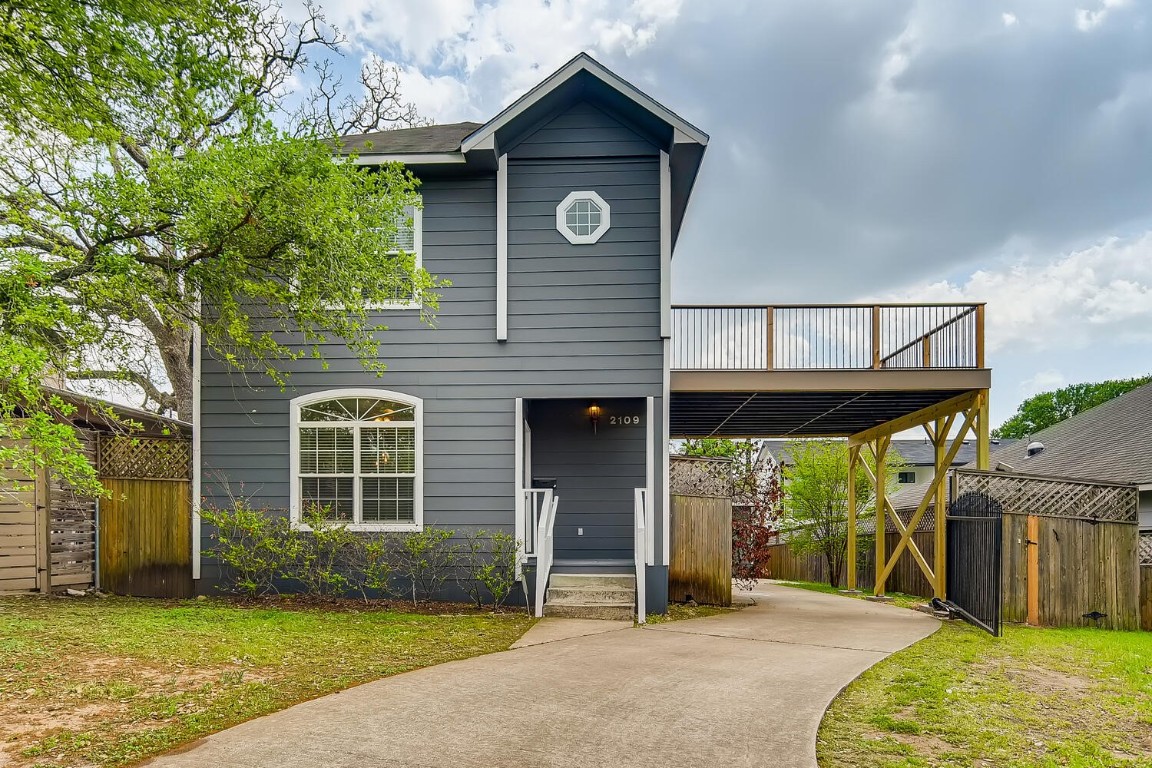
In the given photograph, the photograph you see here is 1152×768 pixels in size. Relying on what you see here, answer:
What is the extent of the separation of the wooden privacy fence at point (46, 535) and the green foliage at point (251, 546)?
1653 millimetres

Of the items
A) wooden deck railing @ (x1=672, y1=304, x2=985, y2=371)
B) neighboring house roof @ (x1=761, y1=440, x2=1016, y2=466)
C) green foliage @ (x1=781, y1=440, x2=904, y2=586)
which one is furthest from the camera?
neighboring house roof @ (x1=761, y1=440, x2=1016, y2=466)

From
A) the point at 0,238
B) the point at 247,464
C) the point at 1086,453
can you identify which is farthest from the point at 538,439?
the point at 1086,453

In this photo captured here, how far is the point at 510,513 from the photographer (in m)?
8.84

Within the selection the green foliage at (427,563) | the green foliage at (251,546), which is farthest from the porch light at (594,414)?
the green foliage at (251,546)

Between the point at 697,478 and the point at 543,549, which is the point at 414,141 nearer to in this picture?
the point at 543,549

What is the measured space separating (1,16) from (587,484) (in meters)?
7.89

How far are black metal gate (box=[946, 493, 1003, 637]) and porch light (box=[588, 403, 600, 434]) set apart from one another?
495cm

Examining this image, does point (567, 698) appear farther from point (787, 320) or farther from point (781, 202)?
point (781, 202)

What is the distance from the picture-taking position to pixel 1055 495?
9406 mm

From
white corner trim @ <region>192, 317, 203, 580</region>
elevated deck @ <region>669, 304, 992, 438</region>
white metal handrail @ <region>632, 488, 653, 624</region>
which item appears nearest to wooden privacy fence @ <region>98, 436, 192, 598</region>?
white corner trim @ <region>192, 317, 203, 580</region>

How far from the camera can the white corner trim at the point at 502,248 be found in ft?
29.2

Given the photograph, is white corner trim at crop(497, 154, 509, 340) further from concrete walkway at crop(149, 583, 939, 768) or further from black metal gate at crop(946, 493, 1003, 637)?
black metal gate at crop(946, 493, 1003, 637)

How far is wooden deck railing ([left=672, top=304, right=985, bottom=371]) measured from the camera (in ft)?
32.1

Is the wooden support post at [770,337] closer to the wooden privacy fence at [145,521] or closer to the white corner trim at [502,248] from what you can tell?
the white corner trim at [502,248]
